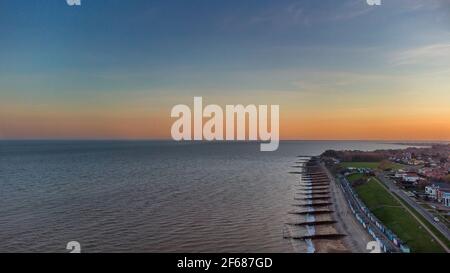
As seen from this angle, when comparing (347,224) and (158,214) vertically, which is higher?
(158,214)

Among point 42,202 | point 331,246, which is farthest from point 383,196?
point 42,202

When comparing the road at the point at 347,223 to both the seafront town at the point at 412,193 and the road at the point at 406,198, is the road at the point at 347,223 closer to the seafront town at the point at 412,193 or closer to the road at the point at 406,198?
the seafront town at the point at 412,193

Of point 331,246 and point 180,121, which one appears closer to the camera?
point 180,121

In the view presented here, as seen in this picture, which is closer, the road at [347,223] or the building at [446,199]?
the building at [446,199]

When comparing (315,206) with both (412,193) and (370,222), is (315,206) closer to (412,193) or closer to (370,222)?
(370,222)

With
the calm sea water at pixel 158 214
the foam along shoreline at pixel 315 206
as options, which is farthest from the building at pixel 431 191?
the foam along shoreline at pixel 315 206

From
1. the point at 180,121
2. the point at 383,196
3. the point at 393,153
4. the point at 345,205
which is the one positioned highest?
the point at 180,121

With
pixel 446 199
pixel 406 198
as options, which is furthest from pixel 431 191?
pixel 406 198
